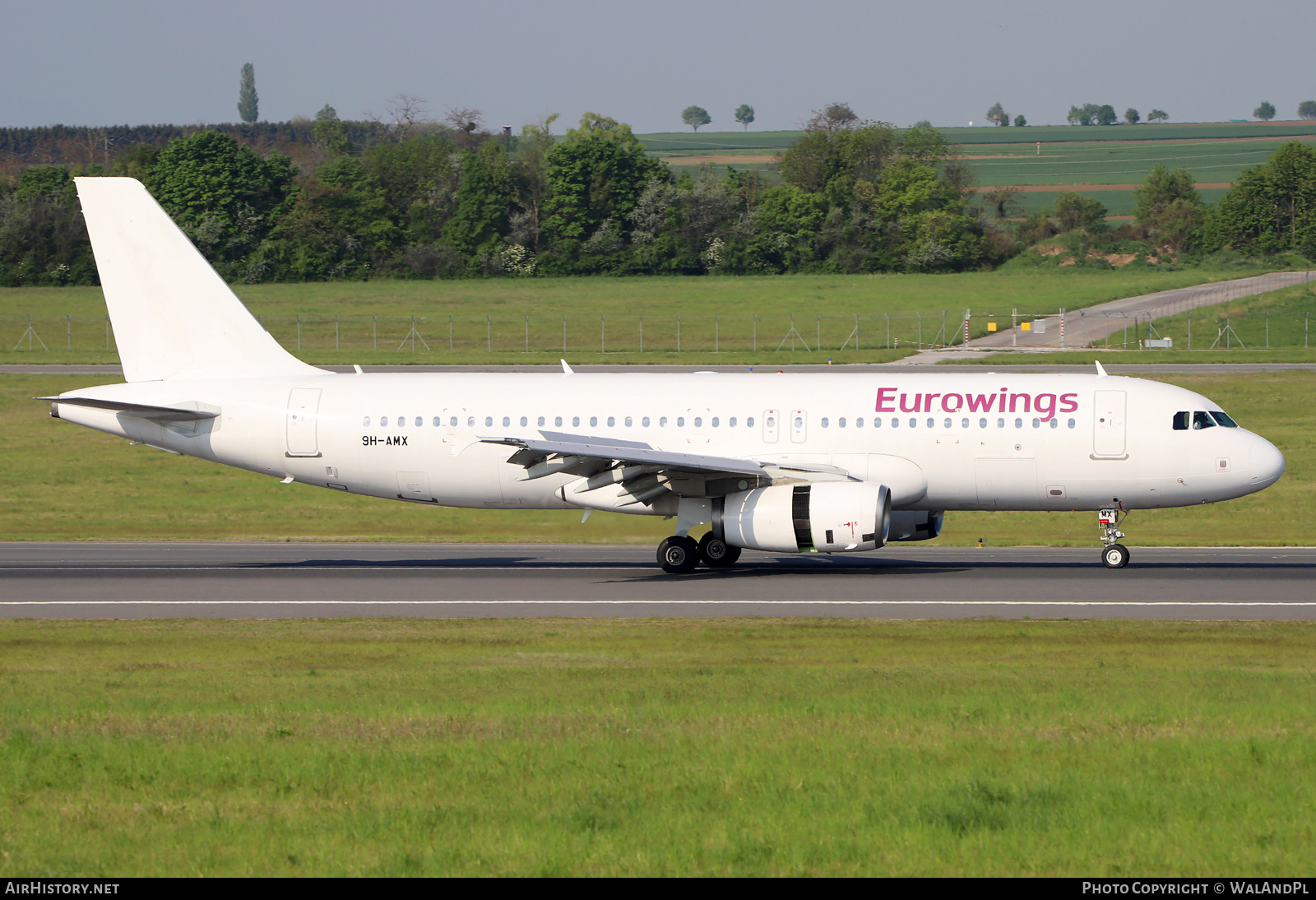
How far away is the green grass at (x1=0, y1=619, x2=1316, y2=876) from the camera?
9.37 meters

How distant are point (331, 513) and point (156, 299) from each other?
1218 centimetres

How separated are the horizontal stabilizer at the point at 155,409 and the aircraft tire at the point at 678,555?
1057cm

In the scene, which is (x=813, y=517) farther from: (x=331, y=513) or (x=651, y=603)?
(x=331, y=513)

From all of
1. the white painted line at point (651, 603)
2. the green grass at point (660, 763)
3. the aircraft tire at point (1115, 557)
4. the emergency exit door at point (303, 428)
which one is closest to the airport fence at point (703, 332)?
the emergency exit door at point (303, 428)

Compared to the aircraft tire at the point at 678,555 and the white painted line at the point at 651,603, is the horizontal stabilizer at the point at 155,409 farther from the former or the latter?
the aircraft tire at the point at 678,555

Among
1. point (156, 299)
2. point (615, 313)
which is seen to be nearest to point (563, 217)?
point (615, 313)

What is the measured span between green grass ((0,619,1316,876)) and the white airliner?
32.3 ft

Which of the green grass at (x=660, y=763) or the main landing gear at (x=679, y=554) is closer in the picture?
the green grass at (x=660, y=763)

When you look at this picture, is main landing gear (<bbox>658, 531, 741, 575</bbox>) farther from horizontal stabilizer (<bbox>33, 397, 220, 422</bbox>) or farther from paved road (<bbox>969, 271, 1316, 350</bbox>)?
paved road (<bbox>969, 271, 1316, 350</bbox>)

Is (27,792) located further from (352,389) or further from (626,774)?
(352,389)

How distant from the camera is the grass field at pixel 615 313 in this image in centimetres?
8125

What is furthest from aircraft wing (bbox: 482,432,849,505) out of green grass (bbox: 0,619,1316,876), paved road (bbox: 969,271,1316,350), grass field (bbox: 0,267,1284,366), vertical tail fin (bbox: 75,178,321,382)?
paved road (bbox: 969,271,1316,350)

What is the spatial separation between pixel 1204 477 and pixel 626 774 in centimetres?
2127

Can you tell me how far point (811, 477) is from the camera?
1149 inches
